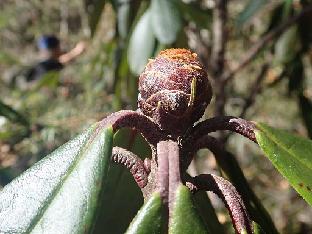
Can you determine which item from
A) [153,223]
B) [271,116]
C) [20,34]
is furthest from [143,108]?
[20,34]

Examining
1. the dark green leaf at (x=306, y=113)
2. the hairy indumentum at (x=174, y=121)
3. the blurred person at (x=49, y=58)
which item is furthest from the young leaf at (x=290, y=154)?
the blurred person at (x=49, y=58)

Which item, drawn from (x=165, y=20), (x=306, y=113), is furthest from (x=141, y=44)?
(x=306, y=113)

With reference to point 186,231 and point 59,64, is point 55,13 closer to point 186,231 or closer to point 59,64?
point 59,64

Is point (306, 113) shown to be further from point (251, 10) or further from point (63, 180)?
point (63, 180)

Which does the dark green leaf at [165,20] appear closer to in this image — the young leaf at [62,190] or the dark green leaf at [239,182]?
the dark green leaf at [239,182]

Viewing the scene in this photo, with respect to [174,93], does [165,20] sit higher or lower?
higher

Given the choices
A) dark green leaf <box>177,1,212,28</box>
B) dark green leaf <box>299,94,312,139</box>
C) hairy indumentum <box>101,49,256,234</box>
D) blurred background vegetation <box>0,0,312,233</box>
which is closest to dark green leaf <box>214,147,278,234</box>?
blurred background vegetation <box>0,0,312,233</box>
